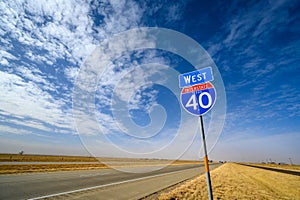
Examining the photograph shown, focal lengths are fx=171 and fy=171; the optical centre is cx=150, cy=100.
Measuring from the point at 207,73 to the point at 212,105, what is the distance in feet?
2.83

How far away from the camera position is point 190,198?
6.73 metres

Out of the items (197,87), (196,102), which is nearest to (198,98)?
(196,102)

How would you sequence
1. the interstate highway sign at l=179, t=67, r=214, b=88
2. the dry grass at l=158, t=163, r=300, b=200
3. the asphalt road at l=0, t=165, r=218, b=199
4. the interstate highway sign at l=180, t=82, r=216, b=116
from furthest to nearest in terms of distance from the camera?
the dry grass at l=158, t=163, r=300, b=200 < the asphalt road at l=0, t=165, r=218, b=199 < the interstate highway sign at l=179, t=67, r=214, b=88 < the interstate highway sign at l=180, t=82, r=216, b=116

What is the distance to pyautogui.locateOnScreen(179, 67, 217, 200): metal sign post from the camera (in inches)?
156

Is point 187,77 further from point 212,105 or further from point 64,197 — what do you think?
point 64,197

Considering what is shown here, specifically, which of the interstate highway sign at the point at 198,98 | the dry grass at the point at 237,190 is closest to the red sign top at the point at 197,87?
the interstate highway sign at the point at 198,98

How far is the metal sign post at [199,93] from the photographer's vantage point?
3.97 metres

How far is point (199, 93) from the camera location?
4.15 m

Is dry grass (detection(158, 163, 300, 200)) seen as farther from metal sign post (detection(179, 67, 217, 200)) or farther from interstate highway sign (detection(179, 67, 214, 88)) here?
interstate highway sign (detection(179, 67, 214, 88))

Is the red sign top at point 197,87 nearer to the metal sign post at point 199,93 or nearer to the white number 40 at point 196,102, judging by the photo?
the metal sign post at point 199,93

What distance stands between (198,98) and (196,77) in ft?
1.98

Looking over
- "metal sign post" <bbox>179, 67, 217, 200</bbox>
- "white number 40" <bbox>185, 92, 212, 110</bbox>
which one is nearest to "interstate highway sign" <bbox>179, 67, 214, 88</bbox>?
"metal sign post" <bbox>179, 67, 217, 200</bbox>

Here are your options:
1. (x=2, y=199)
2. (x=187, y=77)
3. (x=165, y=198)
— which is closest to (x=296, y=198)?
Answer: (x=165, y=198)

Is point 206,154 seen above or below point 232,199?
above
